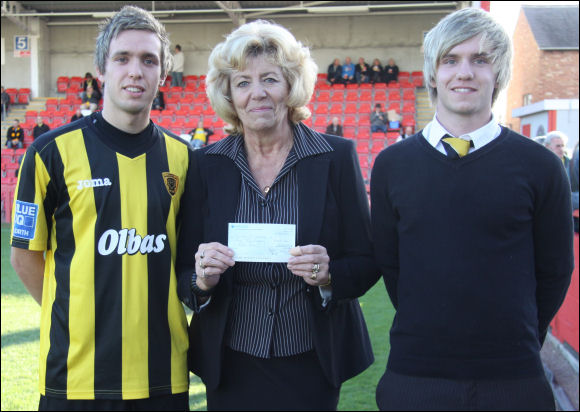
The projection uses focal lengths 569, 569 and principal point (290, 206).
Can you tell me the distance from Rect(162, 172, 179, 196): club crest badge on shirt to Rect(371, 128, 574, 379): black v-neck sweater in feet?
2.87

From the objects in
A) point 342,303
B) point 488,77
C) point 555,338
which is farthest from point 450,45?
point 555,338

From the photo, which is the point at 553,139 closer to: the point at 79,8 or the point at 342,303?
the point at 342,303

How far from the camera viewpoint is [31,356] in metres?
4.82

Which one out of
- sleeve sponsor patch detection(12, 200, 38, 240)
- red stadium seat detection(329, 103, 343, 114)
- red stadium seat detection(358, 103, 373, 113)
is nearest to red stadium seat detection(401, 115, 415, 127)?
red stadium seat detection(358, 103, 373, 113)

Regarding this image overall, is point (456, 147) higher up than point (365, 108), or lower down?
lower down

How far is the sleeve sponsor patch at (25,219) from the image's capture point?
207cm

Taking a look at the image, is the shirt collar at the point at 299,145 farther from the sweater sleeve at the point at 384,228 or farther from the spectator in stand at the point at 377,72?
the spectator in stand at the point at 377,72

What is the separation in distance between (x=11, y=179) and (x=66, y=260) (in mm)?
13935

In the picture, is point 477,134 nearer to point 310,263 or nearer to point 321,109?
point 310,263

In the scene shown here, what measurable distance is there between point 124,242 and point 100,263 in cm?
11

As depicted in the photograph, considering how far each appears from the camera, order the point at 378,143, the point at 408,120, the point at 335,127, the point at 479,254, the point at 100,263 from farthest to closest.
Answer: the point at 408,120, the point at 378,143, the point at 335,127, the point at 100,263, the point at 479,254

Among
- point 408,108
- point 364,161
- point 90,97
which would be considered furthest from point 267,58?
point 90,97

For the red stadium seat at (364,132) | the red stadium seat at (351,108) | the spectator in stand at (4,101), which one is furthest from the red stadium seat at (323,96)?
the spectator in stand at (4,101)

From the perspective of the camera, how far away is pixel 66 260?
6.85 ft
